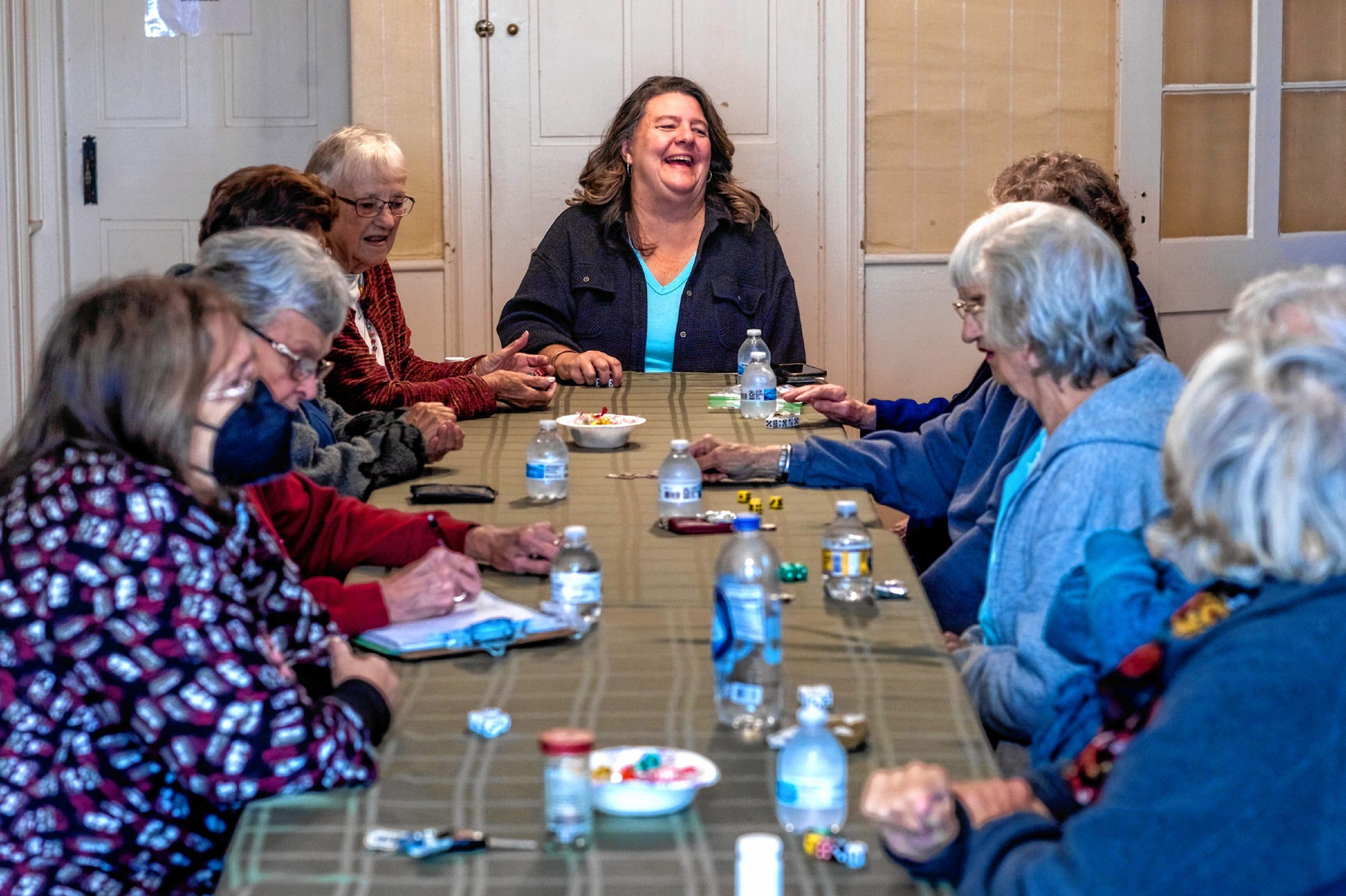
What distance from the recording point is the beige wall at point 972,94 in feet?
15.7

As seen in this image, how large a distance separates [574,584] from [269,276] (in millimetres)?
616

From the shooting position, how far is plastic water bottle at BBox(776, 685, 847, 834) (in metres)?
1.24

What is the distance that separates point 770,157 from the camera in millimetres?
4887

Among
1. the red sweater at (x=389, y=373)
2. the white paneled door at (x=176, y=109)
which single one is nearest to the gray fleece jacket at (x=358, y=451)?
the red sweater at (x=389, y=373)

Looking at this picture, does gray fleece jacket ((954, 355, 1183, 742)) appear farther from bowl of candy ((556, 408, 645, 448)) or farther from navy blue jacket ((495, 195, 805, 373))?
navy blue jacket ((495, 195, 805, 373))

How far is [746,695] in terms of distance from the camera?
1.50m

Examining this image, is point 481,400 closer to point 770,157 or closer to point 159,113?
point 770,157

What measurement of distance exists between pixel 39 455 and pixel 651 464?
62.2 inches

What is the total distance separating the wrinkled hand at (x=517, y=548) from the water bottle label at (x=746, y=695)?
0.62 metres

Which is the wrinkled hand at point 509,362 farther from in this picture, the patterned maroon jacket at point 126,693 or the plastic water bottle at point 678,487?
the patterned maroon jacket at point 126,693

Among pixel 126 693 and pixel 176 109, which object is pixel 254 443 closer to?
pixel 126 693

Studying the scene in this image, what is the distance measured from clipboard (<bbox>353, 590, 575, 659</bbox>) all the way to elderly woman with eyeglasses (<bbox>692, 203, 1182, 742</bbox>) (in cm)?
58

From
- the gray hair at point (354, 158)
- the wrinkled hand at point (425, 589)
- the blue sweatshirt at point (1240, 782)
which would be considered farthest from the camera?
the gray hair at point (354, 158)

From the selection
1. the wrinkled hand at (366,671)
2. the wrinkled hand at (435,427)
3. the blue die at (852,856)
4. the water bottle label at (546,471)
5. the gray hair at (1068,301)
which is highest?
the gray hair at (1068,301)
